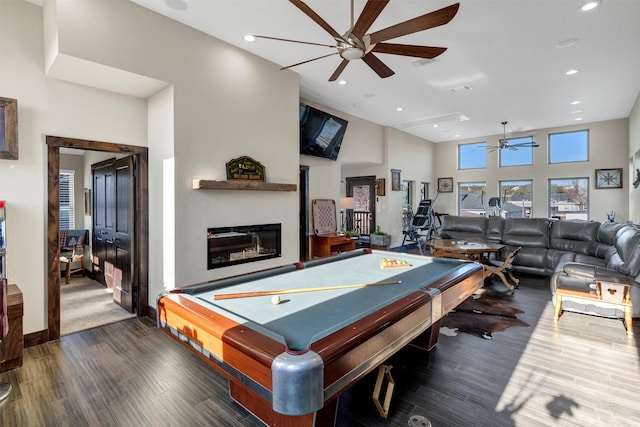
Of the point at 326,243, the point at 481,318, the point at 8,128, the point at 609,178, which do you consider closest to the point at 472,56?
the point at 481,318

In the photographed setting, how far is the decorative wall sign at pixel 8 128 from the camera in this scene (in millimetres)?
2941

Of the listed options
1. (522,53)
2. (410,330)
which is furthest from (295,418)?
(522,53)

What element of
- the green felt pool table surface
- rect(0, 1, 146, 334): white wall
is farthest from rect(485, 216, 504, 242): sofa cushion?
rect(0, 1, 146, 334): white wall

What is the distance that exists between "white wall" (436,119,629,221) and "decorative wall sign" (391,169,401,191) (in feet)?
9.03

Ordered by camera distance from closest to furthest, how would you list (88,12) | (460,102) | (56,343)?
(88,12) → (56,343) → (460,102)

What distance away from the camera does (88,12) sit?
9.77 ft

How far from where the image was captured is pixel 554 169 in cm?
871

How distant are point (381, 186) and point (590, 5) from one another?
18.1 ft

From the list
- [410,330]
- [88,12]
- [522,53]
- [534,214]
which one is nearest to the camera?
[410,330]

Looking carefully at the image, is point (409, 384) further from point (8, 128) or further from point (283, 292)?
point (8, 128)

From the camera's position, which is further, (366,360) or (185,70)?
(185,70)

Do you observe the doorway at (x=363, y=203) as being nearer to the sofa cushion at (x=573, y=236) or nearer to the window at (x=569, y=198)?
the sofa cushion at (x=573, y=236)

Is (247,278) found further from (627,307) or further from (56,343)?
(627,307)

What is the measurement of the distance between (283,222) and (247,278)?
2.38 meters
